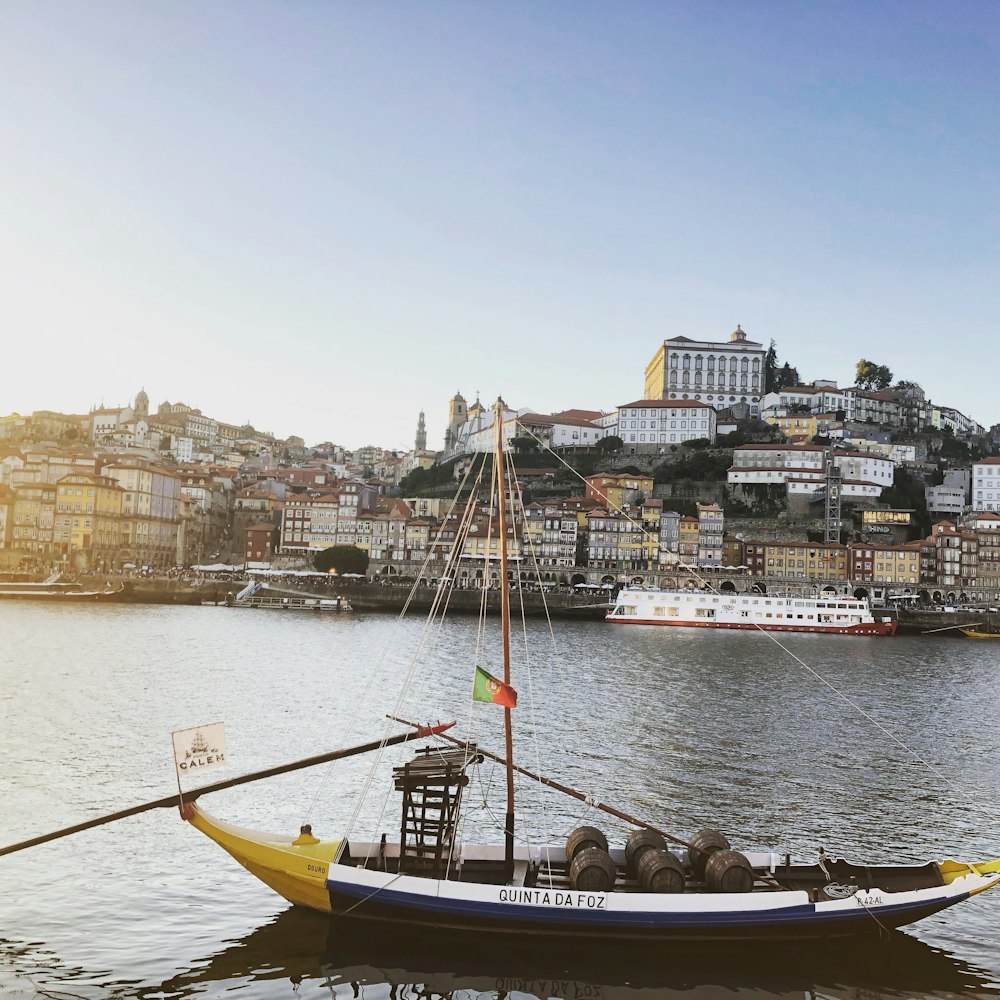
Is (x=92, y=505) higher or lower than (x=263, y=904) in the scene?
higher

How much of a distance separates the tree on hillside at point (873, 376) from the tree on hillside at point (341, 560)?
82.7 m

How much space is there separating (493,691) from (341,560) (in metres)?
82.7

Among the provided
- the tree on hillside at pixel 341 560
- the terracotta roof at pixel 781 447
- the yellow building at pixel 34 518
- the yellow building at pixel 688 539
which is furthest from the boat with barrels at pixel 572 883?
the terracotta roof at pixel 781 447

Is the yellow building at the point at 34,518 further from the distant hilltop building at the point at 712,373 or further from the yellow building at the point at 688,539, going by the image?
the distant hilltop building at the point at 712,373

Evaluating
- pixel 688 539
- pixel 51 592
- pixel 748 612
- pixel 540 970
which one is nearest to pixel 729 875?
pixel 540 970

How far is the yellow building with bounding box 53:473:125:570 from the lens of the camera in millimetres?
94000

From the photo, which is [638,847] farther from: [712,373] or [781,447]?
[712,373]

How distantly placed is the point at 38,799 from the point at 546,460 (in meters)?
107

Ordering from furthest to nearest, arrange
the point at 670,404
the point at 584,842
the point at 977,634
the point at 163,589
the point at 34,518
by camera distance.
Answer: the point at 670,404 → the point at 34,518 → the point at 163,589 → the point at 977,634 → the point at 584,842

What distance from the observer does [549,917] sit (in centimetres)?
1164

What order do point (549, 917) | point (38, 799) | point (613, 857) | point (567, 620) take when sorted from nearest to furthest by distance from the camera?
point (549, 917), point (613, 857), point (38, 799), point (567, 620)

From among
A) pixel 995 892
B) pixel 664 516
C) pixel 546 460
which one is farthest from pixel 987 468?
pixel 995 892

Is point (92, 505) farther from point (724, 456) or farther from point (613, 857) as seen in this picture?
point (613, 857)

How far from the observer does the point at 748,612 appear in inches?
2943
